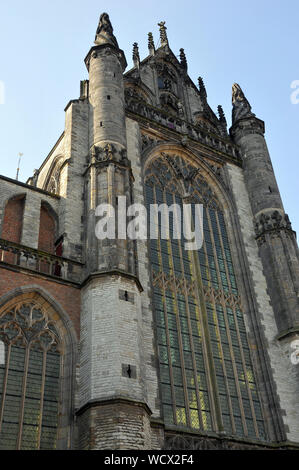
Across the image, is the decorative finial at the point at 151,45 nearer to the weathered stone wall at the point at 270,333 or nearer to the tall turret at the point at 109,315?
the weathered stone wall at the point at 270,333

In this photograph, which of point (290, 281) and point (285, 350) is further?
point (290, 281)

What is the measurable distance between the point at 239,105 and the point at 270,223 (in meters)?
7.71

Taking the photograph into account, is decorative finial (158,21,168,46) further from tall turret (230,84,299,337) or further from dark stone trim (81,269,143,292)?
dark stone trim (81,269,143,292)

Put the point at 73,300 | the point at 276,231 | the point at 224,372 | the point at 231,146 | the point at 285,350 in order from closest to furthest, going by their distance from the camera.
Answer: the point at 73,300 < the point at 224,372 < the point at 285,350 < the point at 276,231 < the point at 231,146

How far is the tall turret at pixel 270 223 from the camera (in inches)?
698

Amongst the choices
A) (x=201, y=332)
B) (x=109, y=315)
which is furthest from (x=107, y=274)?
(x=201, y=332)

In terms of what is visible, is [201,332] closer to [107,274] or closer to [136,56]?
[107,274]

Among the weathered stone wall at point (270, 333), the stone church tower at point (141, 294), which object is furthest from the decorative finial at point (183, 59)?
the weathered stone wall at point (270, 333)

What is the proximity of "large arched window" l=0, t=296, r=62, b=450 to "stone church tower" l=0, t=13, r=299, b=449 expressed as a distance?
1.2 inches

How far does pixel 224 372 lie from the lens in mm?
15492

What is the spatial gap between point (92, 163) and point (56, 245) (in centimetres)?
275
